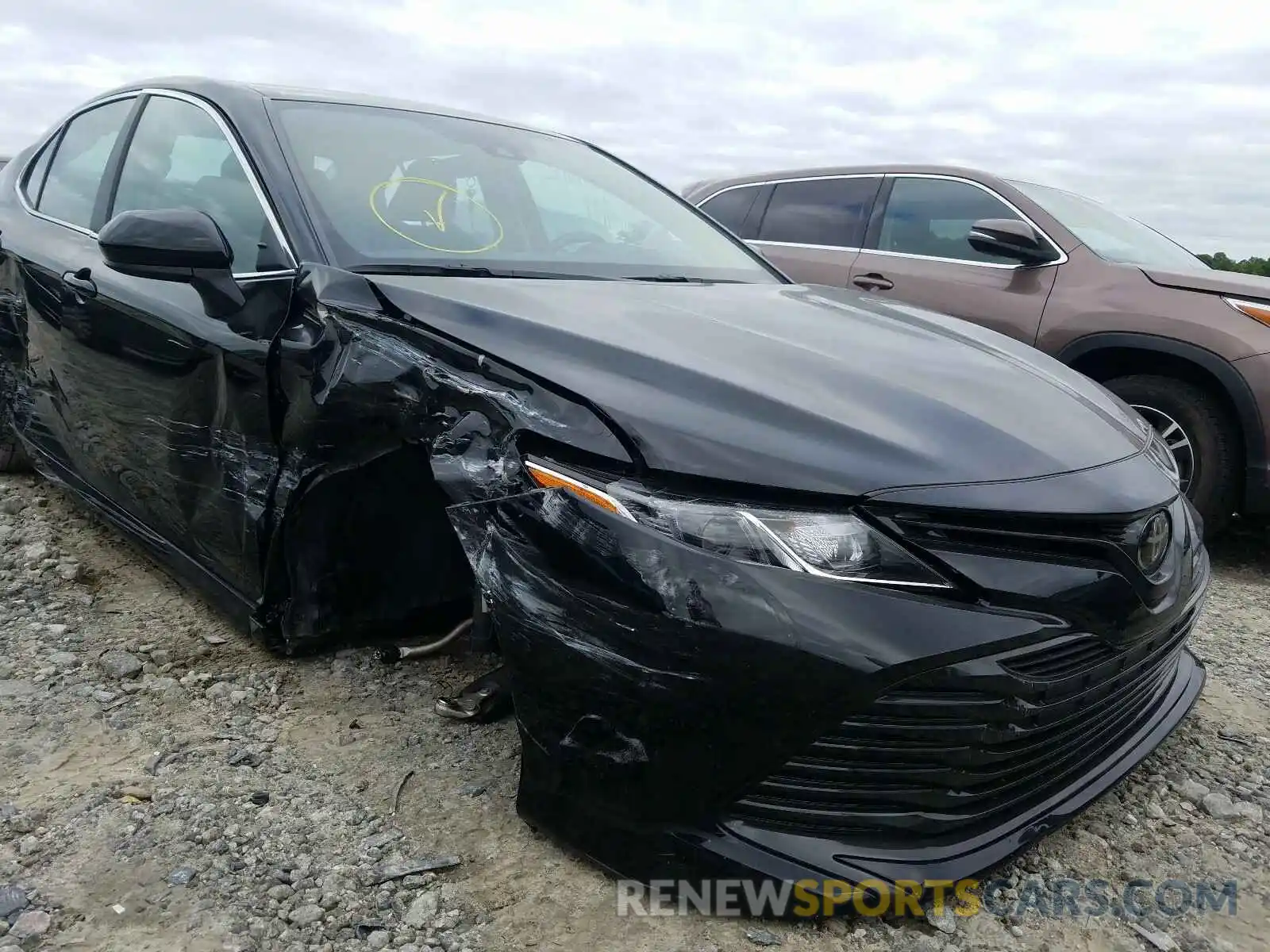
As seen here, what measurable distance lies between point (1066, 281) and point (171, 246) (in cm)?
354

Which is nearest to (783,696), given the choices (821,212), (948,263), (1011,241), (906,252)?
(1011,241)

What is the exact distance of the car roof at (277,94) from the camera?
8.27ft

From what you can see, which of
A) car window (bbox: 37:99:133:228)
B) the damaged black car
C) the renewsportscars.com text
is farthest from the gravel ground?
car window (bbox: 37:99:133:228)

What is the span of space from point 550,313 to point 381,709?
42.1 inches

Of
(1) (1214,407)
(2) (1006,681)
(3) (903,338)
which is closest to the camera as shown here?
(2) (1006,681)

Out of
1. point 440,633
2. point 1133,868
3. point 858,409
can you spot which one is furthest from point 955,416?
point 440,633

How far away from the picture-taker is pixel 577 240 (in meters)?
2.62

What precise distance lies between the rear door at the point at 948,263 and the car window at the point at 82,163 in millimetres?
2954

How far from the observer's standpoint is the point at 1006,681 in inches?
57.9

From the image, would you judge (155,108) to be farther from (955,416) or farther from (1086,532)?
(1086,532)

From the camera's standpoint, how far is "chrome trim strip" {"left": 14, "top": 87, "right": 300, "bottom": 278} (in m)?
2.17

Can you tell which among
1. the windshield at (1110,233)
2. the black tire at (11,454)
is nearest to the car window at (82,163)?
the black tire at (11,454)

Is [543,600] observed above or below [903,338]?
below

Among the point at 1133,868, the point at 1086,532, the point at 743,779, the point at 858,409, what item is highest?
the point at 858,409
